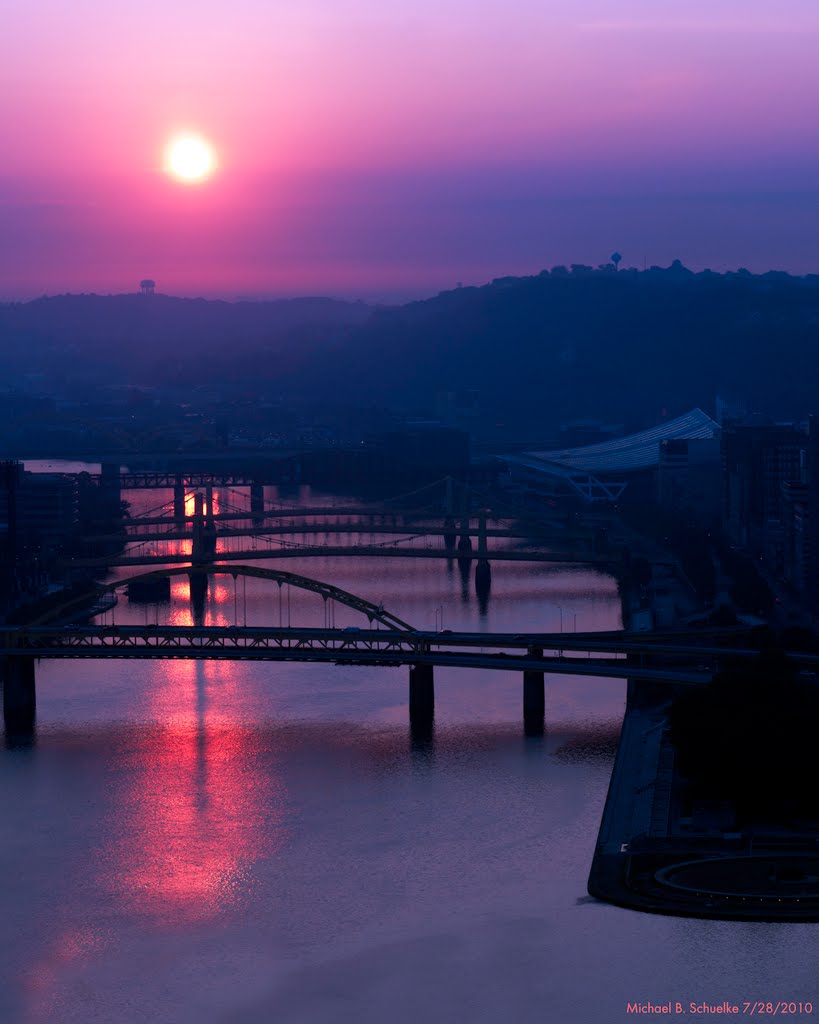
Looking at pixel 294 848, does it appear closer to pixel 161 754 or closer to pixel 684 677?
pixel 161 754

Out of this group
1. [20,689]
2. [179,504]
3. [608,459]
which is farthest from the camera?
[608,459]

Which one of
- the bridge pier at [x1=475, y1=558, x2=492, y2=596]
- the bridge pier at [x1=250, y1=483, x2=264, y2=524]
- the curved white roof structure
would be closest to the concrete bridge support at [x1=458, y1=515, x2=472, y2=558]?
the bridge pier at [x1=475, y1=558, x2=492, y2=596]

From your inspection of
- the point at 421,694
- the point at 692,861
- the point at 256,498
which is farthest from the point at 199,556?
the point at 692,861

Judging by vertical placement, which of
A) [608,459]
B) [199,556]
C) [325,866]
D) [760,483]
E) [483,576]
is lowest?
[325,866]

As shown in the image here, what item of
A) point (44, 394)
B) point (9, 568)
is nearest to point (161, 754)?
point (9, 568)

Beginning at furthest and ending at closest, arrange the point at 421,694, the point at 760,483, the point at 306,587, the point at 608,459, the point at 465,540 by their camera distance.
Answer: the point at 608,459, the point at 760,483, the point at 465,540, the point at 306,587, the point at 421,694

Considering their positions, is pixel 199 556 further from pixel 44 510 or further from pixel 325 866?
pixel 325 866

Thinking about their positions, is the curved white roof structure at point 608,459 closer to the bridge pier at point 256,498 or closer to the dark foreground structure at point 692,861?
the bridge pier at point 256,498

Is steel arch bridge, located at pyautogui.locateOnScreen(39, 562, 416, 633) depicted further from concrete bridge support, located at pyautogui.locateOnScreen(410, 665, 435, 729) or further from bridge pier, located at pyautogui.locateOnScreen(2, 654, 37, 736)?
bridge pier, located at pyautogui.locateOnScreen(2, 654, 37, 736)

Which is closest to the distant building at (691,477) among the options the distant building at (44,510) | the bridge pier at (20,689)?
the distant building at (44,510)
